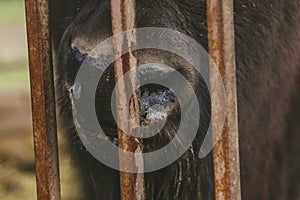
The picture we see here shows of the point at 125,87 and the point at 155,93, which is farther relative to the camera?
the point at 155,93

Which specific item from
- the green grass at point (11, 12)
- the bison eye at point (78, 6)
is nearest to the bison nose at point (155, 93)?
the bison eye at point (78, 6)

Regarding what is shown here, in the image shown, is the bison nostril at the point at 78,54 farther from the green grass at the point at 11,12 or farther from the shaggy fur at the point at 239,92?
the green grass at the point at 11,12

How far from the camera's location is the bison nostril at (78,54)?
121cm

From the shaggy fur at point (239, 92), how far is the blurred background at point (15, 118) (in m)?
0.60

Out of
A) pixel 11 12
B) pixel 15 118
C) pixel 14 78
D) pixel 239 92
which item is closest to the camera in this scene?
pixel 239 92

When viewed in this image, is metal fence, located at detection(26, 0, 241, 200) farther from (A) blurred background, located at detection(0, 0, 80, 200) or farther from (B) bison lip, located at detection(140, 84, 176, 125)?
(A) blurred background, located at detection(0, 0, 80, 200)

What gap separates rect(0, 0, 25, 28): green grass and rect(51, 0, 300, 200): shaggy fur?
1.32 metres

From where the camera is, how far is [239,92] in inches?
58.0

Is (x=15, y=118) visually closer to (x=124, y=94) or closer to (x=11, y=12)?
(x=11, y=12)

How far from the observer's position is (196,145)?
136 centimetres

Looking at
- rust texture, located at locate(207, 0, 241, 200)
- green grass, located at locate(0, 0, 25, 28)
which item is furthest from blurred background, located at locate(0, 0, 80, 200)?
rust texture, located at locate(207, 0, 241, 200)

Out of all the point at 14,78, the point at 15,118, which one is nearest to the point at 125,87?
the point at 15,118

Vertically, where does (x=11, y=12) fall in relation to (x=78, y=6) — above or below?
above

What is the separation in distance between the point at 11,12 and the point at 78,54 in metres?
1.79
